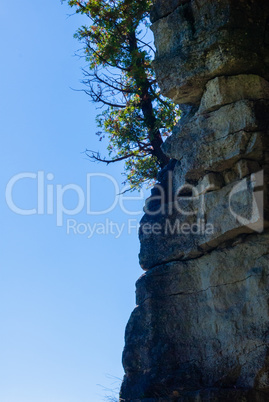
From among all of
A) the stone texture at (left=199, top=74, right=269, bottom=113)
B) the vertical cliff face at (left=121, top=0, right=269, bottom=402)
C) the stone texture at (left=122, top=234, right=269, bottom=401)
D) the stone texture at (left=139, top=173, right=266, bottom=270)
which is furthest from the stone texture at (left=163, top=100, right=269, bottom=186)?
the stone texture at (left=122, top=234, right=269, bottom=401)

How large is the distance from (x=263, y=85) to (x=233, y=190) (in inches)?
67.9

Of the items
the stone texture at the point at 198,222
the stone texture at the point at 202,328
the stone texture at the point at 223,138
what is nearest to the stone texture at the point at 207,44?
the stone texture at the point at 223,138

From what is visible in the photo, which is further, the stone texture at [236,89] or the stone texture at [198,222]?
the stone texture at [236,89]

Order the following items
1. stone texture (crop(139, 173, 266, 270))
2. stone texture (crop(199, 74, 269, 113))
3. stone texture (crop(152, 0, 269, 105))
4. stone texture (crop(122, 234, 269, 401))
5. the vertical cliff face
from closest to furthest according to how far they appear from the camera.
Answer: stone texture (crop(122, 234, 269, 401)) < the vertical cliff face < stone texture (crop(139, 173, 266, 270)) < stone texture (crop(199, 74, 269, 113)) < stone texture (crop(152, 0, 269, 105))

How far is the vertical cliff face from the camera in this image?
7711 mm

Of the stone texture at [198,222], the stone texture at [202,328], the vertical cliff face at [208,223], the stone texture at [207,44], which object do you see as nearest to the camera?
the stone texture at [202,328]

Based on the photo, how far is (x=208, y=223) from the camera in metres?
8.35

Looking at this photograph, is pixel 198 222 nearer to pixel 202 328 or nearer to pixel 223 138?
pixel 223 138

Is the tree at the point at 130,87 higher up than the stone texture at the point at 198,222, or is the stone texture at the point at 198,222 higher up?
the tree at the point at 130,87

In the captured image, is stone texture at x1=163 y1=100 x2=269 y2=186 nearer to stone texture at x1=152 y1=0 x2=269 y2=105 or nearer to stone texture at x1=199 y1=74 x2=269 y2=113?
stone texture at x1=199 y1=74 x2=269 y2=113

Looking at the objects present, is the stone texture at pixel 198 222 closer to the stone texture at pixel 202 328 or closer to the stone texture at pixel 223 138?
the stone texture at pixel 202 328

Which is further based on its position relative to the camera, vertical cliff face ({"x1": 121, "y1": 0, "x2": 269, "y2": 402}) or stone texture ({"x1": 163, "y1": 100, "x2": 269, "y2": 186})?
stone texture ({"x1": 163, "y1": 100, "x2": 269, "y2": 186})

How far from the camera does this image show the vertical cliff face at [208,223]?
7711 millimetres

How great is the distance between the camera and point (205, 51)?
871cm
